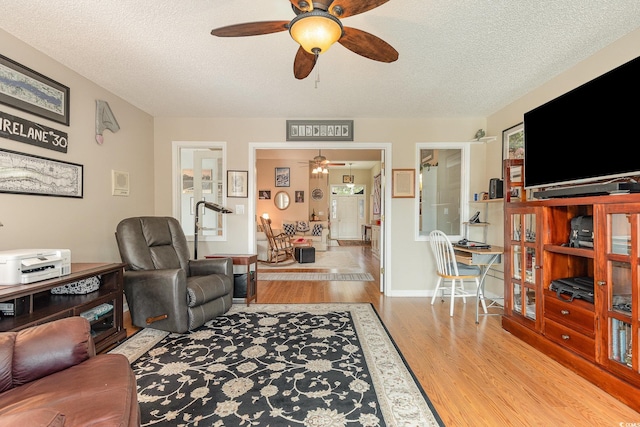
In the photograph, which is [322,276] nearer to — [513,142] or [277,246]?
[277,246]

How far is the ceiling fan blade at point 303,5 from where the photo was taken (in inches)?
56.2

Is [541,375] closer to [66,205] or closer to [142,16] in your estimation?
[142,16]

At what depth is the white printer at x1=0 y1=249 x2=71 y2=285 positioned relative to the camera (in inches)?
70.4

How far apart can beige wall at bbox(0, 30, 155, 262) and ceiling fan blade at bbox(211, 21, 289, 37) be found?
73.4 inches

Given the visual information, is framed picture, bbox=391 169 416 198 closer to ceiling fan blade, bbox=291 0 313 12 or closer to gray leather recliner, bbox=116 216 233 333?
gray leather recliner, bbox=116 216 233 333

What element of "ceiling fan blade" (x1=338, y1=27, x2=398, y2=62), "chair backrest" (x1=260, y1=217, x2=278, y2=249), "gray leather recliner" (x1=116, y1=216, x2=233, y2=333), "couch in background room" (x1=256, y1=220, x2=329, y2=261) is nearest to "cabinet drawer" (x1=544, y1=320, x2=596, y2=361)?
"ceiling fan blade" (x1=338, y1=27, x2=398, y2=62)

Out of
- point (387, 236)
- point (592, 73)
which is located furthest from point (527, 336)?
point (592, 73)

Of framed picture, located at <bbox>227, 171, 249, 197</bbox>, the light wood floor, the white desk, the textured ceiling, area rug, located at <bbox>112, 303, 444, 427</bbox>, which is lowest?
the light wood floor

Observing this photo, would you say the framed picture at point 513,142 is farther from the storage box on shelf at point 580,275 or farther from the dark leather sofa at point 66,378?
the dark leather sofa at point 66,378

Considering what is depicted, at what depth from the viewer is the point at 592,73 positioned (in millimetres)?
2439

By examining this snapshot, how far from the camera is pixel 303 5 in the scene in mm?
1445

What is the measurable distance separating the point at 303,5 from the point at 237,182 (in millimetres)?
2886

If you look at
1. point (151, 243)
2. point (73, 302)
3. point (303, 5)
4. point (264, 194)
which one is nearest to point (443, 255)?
point (303, 5)

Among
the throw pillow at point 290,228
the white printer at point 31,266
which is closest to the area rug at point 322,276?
the white printer at point 31,266
